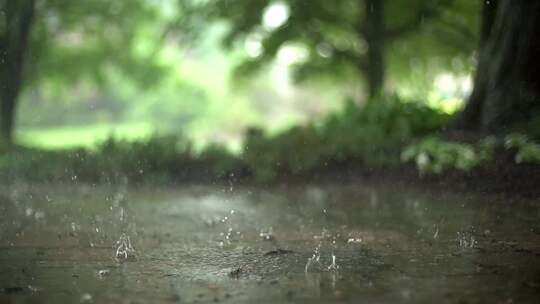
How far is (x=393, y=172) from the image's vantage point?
7285 millimetres

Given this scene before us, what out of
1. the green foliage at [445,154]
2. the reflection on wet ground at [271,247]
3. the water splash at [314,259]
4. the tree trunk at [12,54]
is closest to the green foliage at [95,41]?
the tree trunk at [12,54]

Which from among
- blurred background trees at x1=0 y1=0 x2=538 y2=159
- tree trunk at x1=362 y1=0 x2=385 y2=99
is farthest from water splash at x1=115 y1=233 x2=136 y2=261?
tree trunk at x1=362 y1=0 x2=385 y2=99

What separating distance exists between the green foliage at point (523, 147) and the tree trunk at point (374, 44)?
18.1 feet

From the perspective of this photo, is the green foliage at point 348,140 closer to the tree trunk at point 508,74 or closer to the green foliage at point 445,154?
the green foliage at point 445,154

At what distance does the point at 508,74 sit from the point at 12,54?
727cm

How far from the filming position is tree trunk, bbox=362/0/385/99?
1172 centimetres

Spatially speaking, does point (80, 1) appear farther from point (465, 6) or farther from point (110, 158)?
point (465, 6)

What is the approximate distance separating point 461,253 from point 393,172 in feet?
9.48

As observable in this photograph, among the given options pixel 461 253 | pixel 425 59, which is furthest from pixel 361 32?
pixel 461 253

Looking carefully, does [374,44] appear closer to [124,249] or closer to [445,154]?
[445,154]

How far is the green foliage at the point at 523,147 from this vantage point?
5.54 meters

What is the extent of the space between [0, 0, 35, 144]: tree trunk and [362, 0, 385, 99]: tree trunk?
22.9ft

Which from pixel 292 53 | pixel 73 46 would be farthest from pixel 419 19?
pixel 73 46

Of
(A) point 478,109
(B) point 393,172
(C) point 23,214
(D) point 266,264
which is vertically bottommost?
(D) point 266,264
